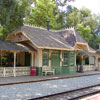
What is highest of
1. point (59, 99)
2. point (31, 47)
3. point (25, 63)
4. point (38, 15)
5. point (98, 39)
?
point (38, 15)

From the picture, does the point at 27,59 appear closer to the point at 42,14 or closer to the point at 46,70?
the point at 46,70

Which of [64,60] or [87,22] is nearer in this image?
[64,60]

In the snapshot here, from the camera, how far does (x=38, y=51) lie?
1700 centimetres

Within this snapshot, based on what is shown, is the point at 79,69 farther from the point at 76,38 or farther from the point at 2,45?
the point at 2,45

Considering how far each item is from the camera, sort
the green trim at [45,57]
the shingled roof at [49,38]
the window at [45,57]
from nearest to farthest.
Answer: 1. the shingled roof at [49,38]
2. the green trim at [45,57]
3. the window at [45,57]

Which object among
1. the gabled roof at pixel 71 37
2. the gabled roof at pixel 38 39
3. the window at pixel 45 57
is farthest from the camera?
the gabled roof at pixel 71 37

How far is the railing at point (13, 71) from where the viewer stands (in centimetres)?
1523

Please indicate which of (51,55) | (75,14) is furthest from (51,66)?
(75,14)

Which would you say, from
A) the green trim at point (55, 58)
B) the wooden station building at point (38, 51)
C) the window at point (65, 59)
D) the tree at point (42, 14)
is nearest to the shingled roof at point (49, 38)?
the wooden station building at point (38, 51)

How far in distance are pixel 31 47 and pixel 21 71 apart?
247 cm

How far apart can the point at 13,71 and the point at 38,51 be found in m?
3.00

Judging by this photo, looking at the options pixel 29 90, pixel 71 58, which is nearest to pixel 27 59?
pixel 71 58

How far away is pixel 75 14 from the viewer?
42.7 metres

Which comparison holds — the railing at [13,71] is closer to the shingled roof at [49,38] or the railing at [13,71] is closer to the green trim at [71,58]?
the shingled roof at [49,38]
